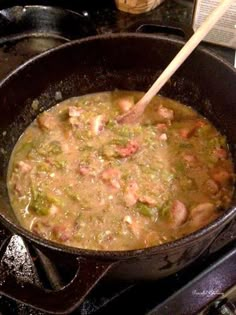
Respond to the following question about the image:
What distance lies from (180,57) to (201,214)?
0.45 metres

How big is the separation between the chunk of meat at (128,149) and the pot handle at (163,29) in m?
Answer: 0.41

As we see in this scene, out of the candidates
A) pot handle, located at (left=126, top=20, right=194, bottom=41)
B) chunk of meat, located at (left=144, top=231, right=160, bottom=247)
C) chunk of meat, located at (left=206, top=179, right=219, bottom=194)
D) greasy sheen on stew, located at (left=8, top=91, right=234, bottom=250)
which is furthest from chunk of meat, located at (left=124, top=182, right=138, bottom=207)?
pot handle, located at (left=126, top=20, right=194, bottom=41)

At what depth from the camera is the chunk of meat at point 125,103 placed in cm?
156

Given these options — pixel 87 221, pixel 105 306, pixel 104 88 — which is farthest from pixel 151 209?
pixel 104 88

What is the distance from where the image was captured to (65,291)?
2.96ft

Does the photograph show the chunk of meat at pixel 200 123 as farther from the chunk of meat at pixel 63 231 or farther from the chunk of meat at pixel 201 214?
the chunk of meat at pixel 63 231

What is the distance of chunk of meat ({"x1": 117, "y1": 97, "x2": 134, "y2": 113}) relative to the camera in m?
1.56

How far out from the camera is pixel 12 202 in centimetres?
133

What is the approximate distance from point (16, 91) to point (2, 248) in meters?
0.52

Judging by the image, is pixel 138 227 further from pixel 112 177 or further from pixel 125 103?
pixel 125 103

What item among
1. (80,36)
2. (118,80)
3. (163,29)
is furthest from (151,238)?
(80,36)

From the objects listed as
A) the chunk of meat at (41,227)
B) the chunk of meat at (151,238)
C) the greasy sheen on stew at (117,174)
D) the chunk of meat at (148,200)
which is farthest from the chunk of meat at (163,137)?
the chunk of meat at (41,227)

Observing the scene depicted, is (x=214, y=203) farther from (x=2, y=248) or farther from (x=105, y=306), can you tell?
(x=2, y=248)

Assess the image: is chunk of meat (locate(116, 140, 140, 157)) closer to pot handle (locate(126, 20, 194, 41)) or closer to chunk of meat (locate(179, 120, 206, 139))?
chunk of meat (locate(179, 120, 206, 139))
